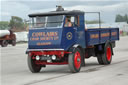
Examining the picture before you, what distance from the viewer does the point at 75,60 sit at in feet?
37.6

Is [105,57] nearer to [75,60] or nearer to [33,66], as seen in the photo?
[75,60]

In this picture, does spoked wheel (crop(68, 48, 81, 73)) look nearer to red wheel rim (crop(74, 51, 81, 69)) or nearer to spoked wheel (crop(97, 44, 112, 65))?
red wheel rim (crop(74, 51, 81, 69))

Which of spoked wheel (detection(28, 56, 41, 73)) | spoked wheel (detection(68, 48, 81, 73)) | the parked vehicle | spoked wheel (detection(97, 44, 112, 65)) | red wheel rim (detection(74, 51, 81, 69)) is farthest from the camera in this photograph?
the parked vehicle

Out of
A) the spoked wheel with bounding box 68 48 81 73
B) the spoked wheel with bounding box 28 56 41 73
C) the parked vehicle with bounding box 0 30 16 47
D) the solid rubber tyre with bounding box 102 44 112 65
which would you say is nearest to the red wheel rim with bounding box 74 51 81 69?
the spoked wheel with bounding box 68 48 81 73

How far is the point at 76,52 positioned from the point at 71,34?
0.70 m

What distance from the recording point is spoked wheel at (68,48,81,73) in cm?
1120

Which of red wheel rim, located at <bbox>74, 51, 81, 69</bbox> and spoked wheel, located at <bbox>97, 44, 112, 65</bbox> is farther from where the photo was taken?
spoked wheel, located at <bbox>97, 44, 112, 65</bbox>

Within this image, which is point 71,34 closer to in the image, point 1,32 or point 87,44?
point 87,44

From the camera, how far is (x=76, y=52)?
11594 mm

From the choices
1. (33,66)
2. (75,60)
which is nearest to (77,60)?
(75,60)

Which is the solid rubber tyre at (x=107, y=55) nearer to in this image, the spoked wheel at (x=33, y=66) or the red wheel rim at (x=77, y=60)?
the red wheel rim at (x=77, y=60)

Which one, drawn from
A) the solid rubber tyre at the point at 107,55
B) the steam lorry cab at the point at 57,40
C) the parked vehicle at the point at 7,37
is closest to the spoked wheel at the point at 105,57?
the solid rubber tyre at the point at 107,55

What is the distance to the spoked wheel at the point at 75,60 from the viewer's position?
441 inches

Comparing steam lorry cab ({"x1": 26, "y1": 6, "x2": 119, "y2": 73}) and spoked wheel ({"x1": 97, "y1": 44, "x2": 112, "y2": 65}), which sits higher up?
steam lorry cab ({"x1": 26, "y1": 6, "x2": 119, "y2": 73})
